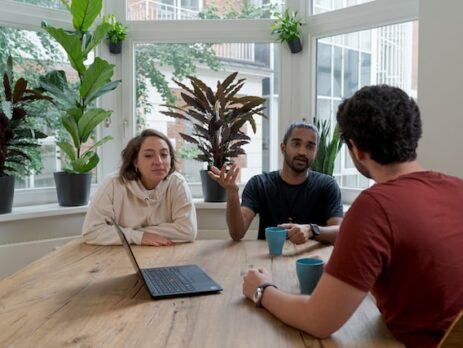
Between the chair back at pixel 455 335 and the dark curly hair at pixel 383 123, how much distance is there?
393mm

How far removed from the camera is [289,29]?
3168 mm

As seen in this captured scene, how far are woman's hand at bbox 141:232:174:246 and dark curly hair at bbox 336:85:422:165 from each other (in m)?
1.15

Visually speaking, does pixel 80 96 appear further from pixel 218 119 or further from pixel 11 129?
pixel 218 119

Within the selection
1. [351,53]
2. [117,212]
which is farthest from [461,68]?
[117,212]

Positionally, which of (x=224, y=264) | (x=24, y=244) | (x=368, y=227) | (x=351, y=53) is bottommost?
(x=24, y=244)

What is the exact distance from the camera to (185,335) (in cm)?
101

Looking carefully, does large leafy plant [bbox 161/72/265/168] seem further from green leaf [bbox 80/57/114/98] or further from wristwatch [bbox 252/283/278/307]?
wristwatch [bbox 252/283/278/307]

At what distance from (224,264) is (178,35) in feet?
7.29

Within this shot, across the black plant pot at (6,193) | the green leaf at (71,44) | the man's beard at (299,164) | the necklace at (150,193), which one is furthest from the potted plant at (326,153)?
the black plant pot at (6,193)

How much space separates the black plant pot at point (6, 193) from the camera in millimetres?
2619

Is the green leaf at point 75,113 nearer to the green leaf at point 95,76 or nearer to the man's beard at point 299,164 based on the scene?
the green leaf at point 95,76

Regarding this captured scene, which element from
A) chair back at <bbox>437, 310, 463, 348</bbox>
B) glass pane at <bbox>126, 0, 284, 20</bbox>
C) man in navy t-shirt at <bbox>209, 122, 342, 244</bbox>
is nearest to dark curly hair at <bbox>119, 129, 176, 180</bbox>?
man in navy t-shirt at <bbox>209, 122, 342, 244</bbox>

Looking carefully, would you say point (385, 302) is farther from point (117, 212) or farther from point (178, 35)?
point (178, 35)

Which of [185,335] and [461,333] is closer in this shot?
[461,333]
